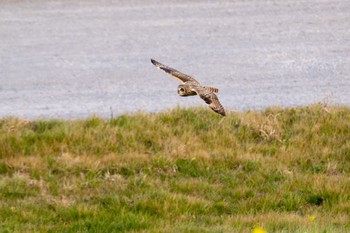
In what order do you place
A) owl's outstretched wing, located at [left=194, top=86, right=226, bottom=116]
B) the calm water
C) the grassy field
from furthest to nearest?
the calm water, the grassy field, owl's outstretched wing, located at [left=194, top=86, right=226, bottom=116]

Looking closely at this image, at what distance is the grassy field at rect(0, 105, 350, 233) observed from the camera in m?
5.20

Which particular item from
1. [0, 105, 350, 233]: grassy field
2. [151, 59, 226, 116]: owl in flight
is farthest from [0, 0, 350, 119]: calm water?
[151, 59, 226, 116]: owl in flight

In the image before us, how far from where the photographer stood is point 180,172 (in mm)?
5918

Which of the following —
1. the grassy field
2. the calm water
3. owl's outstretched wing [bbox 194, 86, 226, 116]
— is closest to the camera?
owl's outstretched wing [bbox 194, 86, 226, 116]

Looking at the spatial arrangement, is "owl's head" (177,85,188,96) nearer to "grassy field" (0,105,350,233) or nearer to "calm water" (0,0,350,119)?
"grassy field" (0,105,350,233)

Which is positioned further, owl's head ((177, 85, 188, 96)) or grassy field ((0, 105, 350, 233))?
grassy field ((0, 105, 350, 233))

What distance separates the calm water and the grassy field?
2.63 ft

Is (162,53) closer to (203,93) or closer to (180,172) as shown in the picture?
(180,172)

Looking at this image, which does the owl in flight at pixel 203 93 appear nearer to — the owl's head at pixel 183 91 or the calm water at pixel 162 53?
the owl's head at pixel 183 91

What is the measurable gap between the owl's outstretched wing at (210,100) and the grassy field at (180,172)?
1793 mm

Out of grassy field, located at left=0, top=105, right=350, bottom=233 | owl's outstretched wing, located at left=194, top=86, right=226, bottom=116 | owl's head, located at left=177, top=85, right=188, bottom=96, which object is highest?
owl's head, located at left=177, top=85, right=188, bottom=96

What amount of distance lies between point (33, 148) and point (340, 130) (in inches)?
91.7

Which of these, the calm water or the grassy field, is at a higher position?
the calm water

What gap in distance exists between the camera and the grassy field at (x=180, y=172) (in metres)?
5.20
